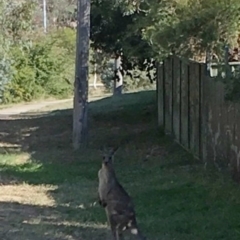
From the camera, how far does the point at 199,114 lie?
16469 millimetres

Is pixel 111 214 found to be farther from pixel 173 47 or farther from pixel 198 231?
pixel 173 47

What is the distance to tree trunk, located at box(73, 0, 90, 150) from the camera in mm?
20141

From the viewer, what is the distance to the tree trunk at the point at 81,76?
2014cm

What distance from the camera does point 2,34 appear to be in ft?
78.3

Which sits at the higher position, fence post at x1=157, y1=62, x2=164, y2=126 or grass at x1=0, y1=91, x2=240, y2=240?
fence post at x1=157, y1=62, x2=164, y2=126

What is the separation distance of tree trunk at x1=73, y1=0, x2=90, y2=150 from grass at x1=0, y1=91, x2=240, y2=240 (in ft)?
1.41

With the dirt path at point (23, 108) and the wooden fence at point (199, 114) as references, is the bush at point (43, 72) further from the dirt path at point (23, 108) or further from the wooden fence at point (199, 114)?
the wooden fence at point (199, 114)

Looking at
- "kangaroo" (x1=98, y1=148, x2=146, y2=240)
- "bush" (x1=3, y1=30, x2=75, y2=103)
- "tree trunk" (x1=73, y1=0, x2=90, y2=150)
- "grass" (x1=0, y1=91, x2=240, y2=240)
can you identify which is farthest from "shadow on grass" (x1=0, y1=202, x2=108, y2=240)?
"bush" (x1=3, y1=30, x2=75, y2=103)

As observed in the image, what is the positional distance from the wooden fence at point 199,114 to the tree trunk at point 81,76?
6.38 ft

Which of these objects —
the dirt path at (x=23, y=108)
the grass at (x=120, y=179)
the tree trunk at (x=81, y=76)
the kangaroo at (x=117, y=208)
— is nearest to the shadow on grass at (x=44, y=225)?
the grass at (x=120, y=179)

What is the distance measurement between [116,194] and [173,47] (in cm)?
605

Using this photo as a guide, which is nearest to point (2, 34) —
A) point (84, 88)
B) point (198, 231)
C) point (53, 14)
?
point (84, 88)

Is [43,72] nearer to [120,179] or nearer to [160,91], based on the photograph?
[160,91]

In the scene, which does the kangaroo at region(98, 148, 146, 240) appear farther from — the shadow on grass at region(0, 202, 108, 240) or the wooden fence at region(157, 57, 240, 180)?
the wooden fence at region(157, 57, 240, 180)
